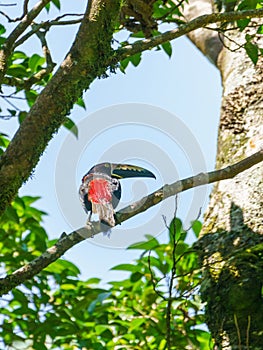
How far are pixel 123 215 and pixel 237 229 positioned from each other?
0.59m

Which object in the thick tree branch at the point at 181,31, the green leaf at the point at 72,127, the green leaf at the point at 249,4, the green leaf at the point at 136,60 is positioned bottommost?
the thick tree branch at the point at 181,31

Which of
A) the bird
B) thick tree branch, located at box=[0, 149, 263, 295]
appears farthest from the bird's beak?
thick tree branch, located at box=[0, 149, 263, 295]

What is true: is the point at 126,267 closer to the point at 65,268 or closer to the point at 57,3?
the point at 65,268

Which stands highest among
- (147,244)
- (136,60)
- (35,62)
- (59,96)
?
(35,62)

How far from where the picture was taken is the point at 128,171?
193 cm

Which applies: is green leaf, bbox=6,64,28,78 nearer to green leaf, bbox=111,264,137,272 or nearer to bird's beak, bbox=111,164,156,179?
bird's beak, bbox=111,164,156,179

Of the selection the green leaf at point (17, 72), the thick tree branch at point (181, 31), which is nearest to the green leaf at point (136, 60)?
the green leaf at point (17, 72)

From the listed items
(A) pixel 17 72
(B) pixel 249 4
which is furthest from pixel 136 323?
(B) pixel 249 4

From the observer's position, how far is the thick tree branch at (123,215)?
161 cm

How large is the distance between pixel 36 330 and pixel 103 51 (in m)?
1.42

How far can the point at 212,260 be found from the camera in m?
2.12

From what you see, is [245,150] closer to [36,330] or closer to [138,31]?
[138,31]

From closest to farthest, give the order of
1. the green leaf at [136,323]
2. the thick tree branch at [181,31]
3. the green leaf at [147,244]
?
1. the thick tree branch at [181,31]
2. the green leaf at [147,244]
3. the green leaf at [136,323]

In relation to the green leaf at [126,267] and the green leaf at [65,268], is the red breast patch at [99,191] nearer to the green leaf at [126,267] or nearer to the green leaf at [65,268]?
the green leaf at [126,267]
